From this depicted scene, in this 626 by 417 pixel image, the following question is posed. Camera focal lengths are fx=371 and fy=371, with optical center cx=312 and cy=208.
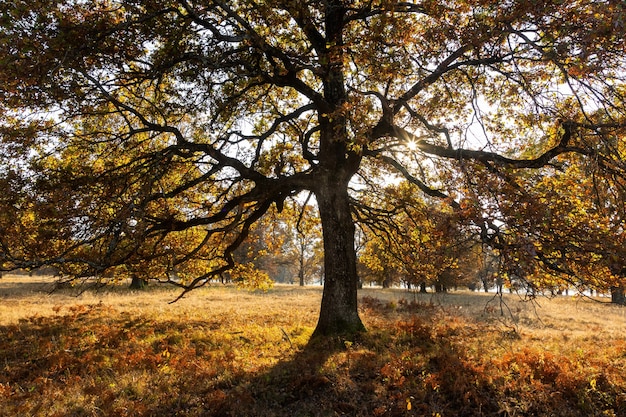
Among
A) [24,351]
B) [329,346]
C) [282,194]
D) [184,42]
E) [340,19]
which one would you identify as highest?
[340,19]

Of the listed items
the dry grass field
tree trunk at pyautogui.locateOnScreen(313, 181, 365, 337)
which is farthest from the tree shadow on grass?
tree trunk at pyautogui.locateOnScreen(313, 181, 365, 337)

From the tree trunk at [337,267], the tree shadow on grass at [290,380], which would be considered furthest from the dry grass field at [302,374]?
the tree trunk at [337,267]

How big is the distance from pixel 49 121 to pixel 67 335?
645 centimetres

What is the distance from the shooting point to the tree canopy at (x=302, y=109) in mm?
6668

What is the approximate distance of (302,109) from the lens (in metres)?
11.5

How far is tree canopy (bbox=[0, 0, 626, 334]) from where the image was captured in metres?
6.67

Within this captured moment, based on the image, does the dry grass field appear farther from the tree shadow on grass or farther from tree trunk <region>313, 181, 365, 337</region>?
tree trunk <region>313, 181, 365, 337</region>

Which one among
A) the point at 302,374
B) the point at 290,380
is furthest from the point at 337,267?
the point at 290,380

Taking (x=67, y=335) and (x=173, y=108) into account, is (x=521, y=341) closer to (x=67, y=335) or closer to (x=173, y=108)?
(x=173, y=108)

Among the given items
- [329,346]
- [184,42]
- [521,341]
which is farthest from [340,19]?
[521,341]

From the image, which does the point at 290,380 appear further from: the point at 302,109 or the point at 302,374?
the point at 302,109

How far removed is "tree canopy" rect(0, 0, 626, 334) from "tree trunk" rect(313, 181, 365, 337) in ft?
0.13

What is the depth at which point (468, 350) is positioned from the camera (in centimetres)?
970

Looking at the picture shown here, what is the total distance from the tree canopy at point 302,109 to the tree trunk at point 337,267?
40 mm
